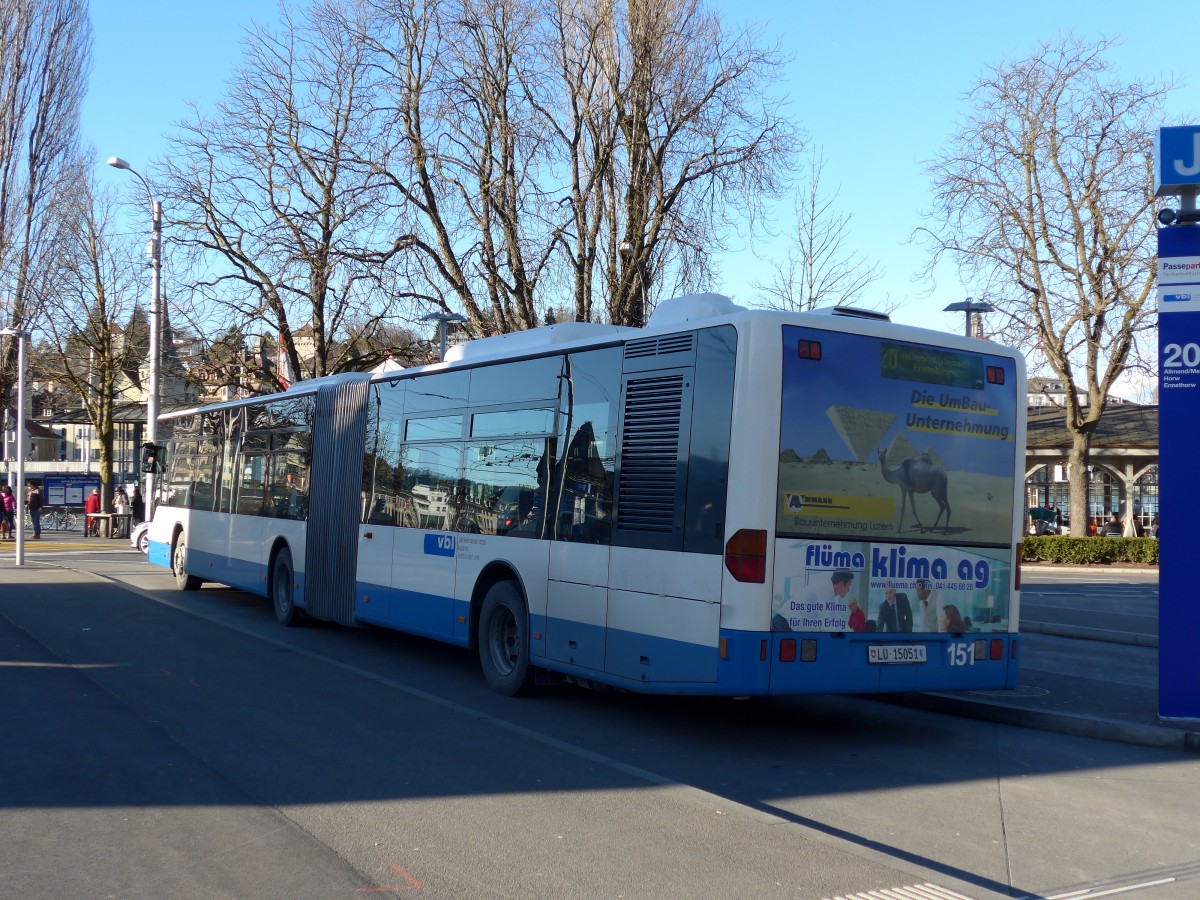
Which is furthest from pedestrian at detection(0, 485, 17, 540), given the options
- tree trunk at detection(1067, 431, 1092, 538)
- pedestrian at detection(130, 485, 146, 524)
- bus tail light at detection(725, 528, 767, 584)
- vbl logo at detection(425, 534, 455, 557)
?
bus tail light at detection(725, 528, 767, 584)

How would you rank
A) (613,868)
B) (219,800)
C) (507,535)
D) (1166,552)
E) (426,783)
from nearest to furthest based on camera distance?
(613,868)
(219,800)
(426,783)
(1166,552)
(507,535)

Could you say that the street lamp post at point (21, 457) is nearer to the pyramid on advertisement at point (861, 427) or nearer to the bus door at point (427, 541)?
the bus door at point (427, 541)

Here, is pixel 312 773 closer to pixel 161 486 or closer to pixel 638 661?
pixel 638 661

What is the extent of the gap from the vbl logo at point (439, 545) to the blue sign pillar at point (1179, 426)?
605 cm

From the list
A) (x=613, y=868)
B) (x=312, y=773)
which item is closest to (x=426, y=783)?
(x=312, y=773)

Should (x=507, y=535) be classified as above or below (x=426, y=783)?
above

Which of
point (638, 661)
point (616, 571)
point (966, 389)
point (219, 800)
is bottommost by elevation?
point (219, 800)

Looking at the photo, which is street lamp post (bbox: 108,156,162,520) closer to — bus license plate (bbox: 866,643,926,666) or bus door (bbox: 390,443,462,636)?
bus door (bbox: 390,443,462,636)

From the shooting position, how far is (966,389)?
8898mm

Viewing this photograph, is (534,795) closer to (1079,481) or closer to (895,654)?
(895,654)

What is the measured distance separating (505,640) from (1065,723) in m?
4.61

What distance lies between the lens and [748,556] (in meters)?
7.87

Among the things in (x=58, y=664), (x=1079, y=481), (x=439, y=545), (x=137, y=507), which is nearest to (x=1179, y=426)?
(x=439, y=545)

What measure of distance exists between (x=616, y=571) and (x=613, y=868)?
355 centimetres
